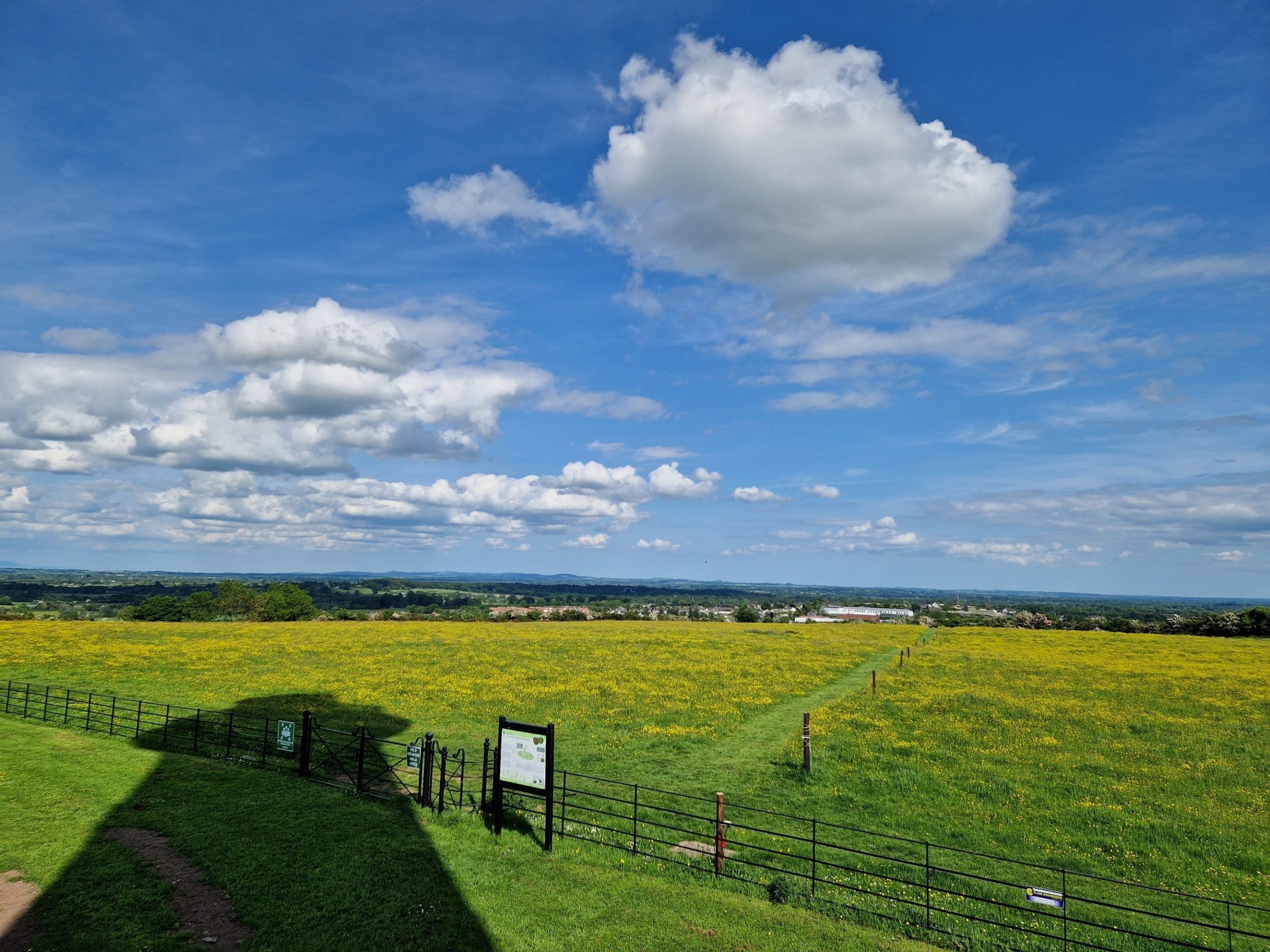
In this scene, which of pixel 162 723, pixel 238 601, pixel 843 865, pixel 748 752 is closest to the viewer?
pixel 843 865

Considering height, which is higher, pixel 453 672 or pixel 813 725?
pixel 813 725

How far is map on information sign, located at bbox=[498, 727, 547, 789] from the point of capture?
17.2 m

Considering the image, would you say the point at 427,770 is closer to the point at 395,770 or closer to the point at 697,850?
the point at 395,770

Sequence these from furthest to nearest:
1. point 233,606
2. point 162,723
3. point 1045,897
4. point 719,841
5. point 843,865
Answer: point 233,606
point 162,723
point 843,865
point 719,841
point 1045,897

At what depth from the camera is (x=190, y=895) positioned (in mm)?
13352

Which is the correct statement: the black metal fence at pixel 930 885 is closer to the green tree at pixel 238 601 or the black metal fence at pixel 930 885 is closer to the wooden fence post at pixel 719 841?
the wooden fence post at pixel 719 841

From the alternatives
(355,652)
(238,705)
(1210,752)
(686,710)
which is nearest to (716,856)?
(686,710)

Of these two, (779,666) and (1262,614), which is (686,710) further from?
(1262,614)

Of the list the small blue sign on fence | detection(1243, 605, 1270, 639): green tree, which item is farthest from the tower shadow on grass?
detection(1243, 605, 1270, 639): green tree

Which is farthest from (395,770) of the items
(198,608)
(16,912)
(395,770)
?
(198,608)

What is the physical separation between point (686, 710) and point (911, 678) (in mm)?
20719

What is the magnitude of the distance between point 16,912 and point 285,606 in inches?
3990

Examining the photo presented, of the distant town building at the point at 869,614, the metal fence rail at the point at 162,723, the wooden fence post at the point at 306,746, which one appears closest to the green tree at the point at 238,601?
the metal fence rail at the point at 162,723

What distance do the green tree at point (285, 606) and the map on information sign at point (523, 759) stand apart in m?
Result: 96.1
